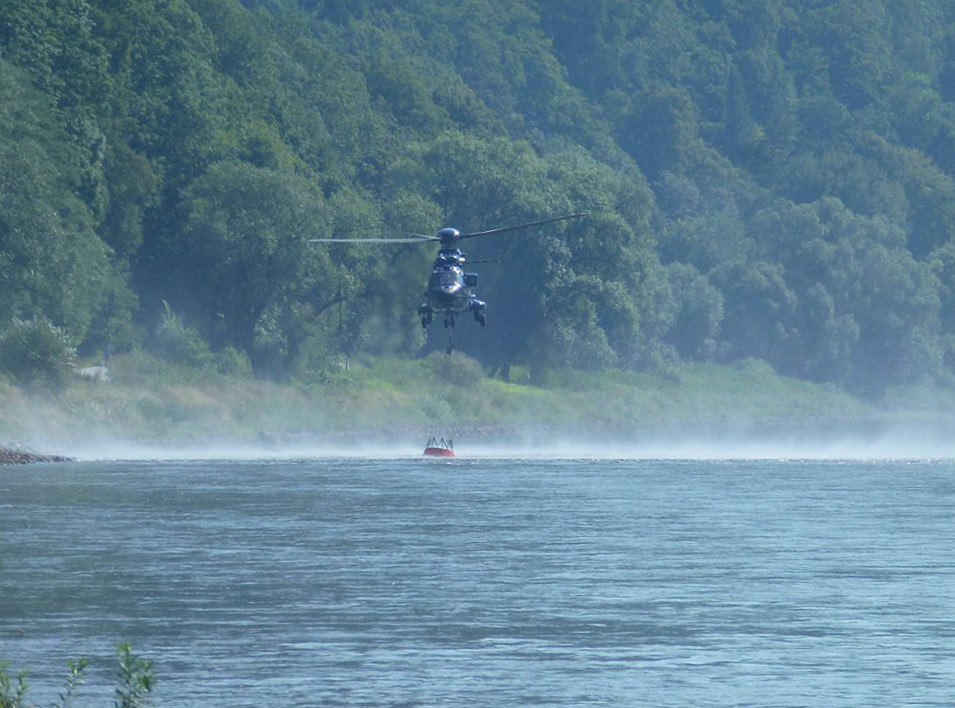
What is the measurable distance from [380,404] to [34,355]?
94.8 ft

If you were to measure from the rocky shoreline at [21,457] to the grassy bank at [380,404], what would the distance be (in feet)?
13.3

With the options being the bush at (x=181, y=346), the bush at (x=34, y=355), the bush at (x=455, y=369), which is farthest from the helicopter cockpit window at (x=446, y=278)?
the bush at (x=455, y=369)

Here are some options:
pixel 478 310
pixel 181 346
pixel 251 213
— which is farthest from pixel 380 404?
pixel 478 310

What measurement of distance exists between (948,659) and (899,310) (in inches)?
6179

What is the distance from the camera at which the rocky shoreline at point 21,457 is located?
9600cm

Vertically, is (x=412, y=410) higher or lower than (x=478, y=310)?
higher

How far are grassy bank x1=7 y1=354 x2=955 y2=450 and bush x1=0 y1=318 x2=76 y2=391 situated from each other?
3.42 feet

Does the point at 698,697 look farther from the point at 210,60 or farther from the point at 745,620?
the point at 210,60

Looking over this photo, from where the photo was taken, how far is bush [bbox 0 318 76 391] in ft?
355

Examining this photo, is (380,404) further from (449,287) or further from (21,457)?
(449,287)

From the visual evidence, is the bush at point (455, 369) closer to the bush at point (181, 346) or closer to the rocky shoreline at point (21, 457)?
the bush at point (181, 346)

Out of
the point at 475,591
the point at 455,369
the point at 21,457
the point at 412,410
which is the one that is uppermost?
the point at 455,369

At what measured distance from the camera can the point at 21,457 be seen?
318 feet

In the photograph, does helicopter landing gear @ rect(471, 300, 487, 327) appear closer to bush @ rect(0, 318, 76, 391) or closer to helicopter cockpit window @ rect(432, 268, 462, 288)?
helicopter cockpit window @ rect(432, 268, 462, 288)
